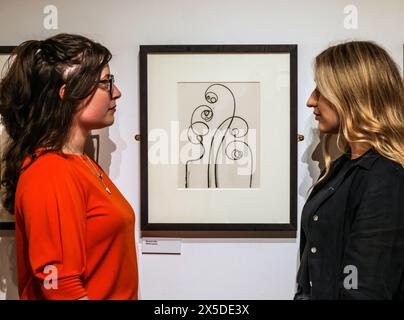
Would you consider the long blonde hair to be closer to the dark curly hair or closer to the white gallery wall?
the white gallery wall

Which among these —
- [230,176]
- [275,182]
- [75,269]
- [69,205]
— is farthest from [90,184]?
[275,182]

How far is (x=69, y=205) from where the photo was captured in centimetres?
79

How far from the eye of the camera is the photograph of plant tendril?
1040 mm

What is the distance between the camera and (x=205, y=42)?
1044 millimetres

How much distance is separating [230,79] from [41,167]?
51 cm

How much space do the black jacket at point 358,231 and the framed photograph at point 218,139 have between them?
0.61 ft

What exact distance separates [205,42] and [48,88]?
0.42m

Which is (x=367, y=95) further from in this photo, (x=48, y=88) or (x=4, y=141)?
(x=4, y=141)

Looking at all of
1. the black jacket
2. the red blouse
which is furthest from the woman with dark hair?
the black jacket

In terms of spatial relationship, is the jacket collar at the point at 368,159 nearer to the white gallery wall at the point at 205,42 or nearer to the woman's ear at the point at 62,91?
the white gallery wall at the point at 205,42

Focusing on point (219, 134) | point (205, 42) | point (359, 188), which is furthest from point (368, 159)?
point (205, 42)

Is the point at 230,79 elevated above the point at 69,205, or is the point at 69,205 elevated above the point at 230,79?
the point at 230,79

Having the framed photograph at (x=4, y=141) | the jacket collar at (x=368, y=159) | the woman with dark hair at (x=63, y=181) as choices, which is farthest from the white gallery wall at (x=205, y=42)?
the jacket collar at (x=368, y=159)
